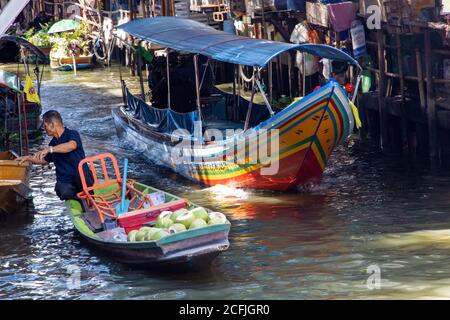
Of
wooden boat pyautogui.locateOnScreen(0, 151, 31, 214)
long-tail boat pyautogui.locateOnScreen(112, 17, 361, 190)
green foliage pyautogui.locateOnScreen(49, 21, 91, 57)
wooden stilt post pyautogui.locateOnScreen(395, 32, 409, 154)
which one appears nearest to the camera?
wooden boat pyautogui.locateOnScreen(0, 151, 31, 214)

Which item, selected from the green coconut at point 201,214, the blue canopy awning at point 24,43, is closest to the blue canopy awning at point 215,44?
the blue canopy awning at point 24,43

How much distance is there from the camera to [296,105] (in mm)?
12664

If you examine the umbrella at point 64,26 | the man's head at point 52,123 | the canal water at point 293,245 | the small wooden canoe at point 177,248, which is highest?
the umbrella at point 64,26

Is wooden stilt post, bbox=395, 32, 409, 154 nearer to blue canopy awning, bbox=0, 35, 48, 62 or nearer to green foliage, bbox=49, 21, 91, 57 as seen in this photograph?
blue canopy awning, bbox=0, 35, 48, 62

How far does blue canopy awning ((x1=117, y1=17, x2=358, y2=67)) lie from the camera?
1303 cm

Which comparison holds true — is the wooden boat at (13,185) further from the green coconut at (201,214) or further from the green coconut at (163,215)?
the green coconut at (201,214)

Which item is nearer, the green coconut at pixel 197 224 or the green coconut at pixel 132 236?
the green coconut at pixel 197 224

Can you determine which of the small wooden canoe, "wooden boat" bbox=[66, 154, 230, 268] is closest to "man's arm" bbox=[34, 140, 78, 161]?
"wooden boat" bbox=[66, 154, 230, 268]

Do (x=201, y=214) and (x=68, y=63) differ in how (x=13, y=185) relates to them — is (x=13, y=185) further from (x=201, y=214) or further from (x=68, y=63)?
(x=68, y=63)

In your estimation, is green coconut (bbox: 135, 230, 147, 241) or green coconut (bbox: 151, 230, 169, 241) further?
green coconut (bbox: 135, 230, 147, 241)

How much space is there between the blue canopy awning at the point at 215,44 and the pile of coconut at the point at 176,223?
10.8 feet

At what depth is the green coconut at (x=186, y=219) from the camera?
9625mm

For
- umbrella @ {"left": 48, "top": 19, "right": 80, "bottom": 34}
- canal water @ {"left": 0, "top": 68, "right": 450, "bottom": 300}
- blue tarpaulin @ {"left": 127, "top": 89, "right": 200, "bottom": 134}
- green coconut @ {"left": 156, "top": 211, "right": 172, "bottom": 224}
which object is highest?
umbrella @ {"left": 48, "top": 19, "right": 80, "bottom": 34}

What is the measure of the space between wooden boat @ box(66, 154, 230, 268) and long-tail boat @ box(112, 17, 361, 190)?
2.26m
